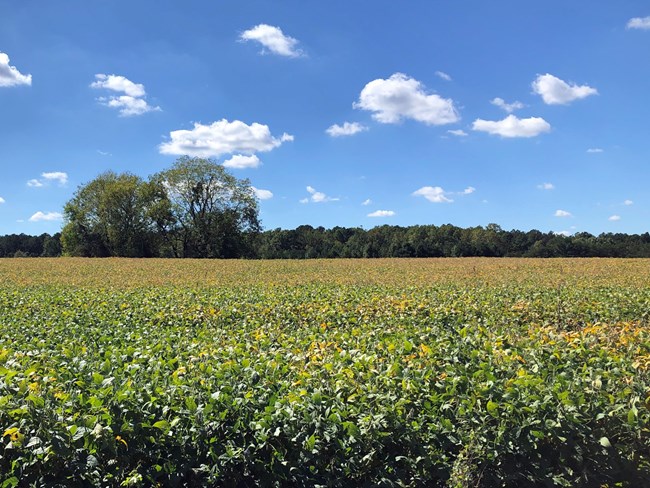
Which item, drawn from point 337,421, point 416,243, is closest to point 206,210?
point 416,243

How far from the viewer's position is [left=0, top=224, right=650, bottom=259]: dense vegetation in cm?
6488

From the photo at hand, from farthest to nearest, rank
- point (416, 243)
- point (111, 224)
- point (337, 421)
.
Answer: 1. point (416, 243)
2. point (111, 224)
3. point (337, 421)

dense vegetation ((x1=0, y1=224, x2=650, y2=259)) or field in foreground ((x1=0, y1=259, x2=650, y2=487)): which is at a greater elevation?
dense vegetation ((x1=0, y1=224, x2=650, y2=259))

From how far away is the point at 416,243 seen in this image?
75812mm

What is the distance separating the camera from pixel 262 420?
11.3ft

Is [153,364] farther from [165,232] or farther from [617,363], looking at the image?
[165,232]

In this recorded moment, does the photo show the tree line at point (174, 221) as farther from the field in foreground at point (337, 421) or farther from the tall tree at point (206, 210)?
the field in foreground at point (337, 421)

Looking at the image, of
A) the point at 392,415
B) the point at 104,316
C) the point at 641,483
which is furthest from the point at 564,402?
the point at 104,316

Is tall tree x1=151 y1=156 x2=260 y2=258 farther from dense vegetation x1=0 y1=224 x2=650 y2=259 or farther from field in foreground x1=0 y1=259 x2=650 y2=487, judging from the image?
field in foreground x1=0 y1=259 x2=650 y2=487

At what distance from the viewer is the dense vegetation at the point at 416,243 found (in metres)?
64.9

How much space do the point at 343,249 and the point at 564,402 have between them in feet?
257

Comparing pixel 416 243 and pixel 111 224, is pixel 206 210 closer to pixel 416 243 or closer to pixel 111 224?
pixel 111 224

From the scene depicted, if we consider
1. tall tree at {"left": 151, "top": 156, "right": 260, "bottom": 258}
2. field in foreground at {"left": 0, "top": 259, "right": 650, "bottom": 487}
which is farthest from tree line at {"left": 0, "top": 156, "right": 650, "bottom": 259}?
field in foreground at {"left": 0, "top": 259, "right": 650, "bottom": 487}

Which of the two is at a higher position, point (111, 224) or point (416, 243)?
point (111, 224)
